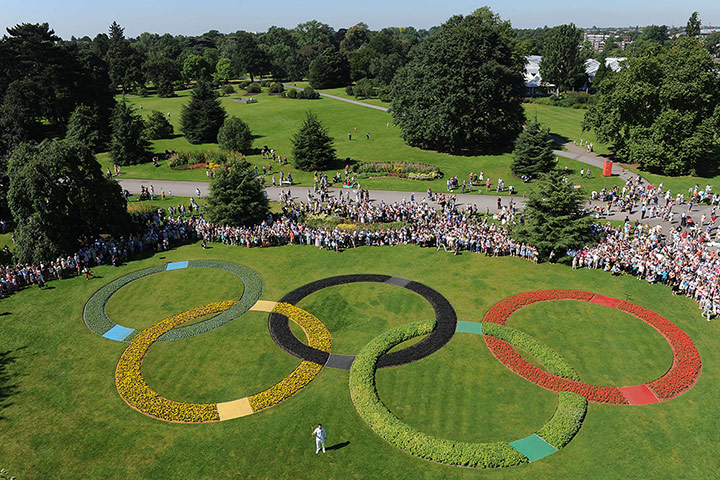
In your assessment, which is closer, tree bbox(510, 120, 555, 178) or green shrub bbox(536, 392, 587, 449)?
green shrub bbox(536, 392, 587, 449)

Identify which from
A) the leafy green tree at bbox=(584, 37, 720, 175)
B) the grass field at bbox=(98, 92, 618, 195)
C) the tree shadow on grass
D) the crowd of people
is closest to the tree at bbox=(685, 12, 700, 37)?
the grass field at bbox=(98, 92, 618, 195)

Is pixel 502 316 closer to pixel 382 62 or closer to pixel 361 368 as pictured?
pixel 361 368

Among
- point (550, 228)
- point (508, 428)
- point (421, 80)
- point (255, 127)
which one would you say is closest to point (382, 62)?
point (255, 127)

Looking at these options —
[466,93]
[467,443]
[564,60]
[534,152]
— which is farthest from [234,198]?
[564,60]

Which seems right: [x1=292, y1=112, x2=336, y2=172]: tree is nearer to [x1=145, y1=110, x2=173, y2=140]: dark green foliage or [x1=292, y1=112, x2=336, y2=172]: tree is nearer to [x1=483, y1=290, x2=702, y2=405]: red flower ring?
[x1=145, y1=110, x2=173, y2=140]: dark green foliage

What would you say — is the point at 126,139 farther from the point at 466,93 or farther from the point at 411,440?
the point at 411,440

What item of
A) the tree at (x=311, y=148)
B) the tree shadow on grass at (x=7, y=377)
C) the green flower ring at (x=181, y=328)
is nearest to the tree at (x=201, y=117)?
the tree at (x=311, y=148)
